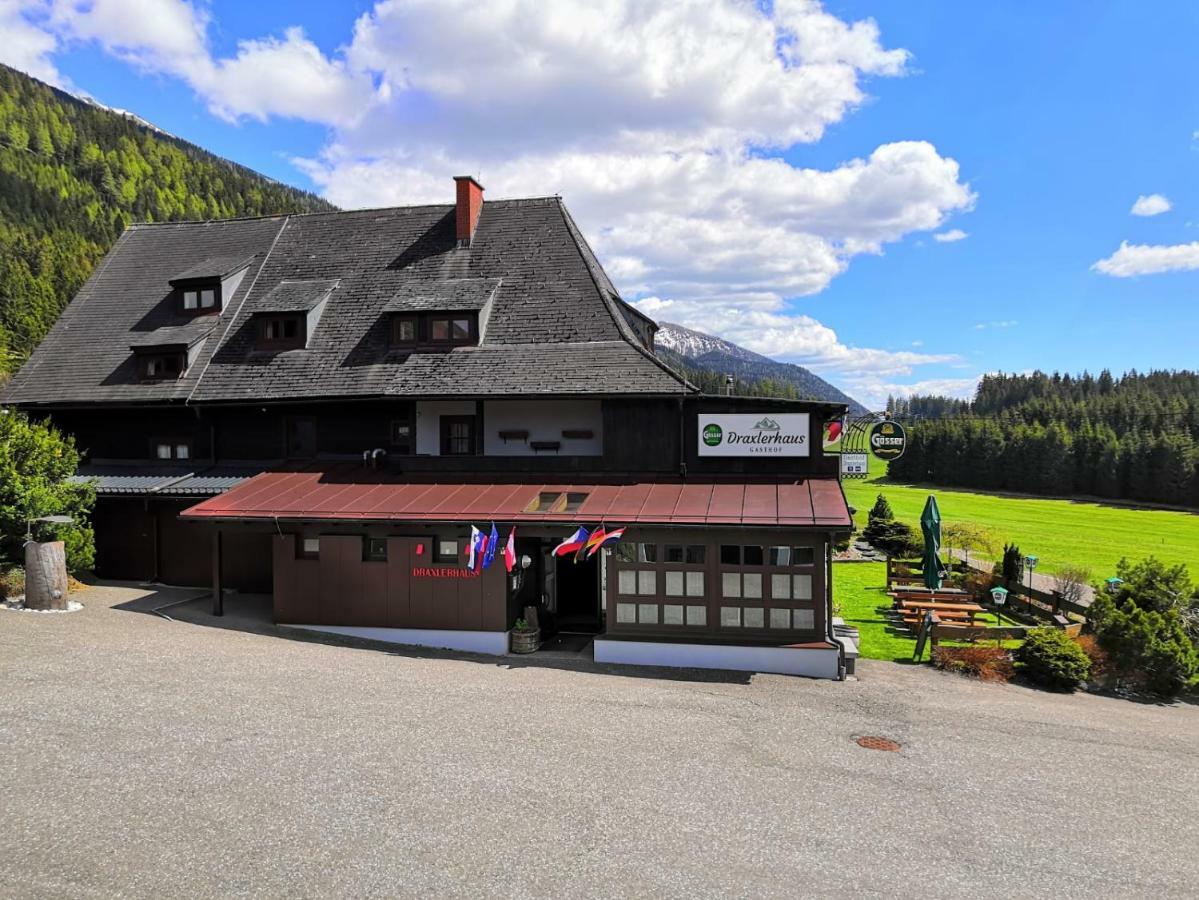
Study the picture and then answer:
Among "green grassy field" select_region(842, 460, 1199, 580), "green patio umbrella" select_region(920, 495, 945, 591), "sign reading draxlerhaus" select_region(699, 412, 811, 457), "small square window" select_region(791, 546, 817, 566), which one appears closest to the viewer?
"small square window" select_region(791, 546, 817, 566)

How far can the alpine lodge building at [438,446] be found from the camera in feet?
54.3

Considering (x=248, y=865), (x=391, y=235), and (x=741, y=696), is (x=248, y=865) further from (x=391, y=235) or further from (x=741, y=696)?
(x=391, y=235)

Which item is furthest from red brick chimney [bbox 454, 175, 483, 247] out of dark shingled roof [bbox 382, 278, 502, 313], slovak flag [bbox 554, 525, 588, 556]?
slovak flag [bbox 554, 525, 588, 556]

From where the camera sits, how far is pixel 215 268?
25.1m

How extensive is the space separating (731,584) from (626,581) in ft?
7.56

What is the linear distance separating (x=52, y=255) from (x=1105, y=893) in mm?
125778

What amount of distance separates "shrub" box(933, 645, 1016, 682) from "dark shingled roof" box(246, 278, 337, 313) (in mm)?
19751

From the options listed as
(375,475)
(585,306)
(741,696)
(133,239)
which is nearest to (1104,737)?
(741,696)

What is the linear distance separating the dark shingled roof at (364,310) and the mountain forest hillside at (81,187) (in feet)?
280

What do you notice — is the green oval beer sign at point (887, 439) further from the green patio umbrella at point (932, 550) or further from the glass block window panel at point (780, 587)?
the glass block window panel at point (780, 587)

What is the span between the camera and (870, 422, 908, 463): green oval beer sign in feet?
60.8

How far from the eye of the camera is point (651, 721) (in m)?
12.5

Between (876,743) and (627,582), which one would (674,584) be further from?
(876,743)

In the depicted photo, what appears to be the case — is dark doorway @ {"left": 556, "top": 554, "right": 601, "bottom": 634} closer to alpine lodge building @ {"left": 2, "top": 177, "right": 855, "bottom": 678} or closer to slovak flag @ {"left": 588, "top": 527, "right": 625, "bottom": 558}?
alpine lodge building @ {"left": 2, "top": 177, "right": 855, "bottom": 678}
